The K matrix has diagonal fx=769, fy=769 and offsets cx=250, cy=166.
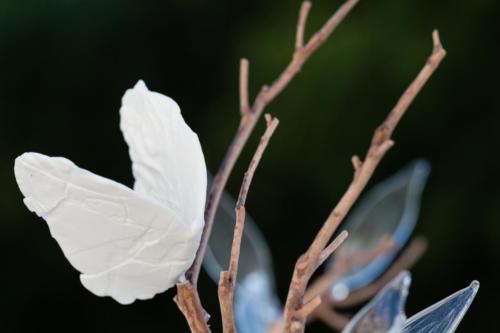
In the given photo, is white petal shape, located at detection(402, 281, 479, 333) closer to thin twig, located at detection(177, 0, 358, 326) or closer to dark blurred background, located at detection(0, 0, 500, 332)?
thin twig, located at detection(177, 0, 358, 326)

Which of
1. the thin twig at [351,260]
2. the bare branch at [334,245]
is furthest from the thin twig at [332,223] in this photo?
the thin twig at [351,260]

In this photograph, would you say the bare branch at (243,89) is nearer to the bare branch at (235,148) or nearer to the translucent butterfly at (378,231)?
the bare branch at (235,148)

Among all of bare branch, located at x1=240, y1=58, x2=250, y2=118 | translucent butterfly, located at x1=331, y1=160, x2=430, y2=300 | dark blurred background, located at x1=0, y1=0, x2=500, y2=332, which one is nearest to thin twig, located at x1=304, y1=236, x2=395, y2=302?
translucent butterfly, located at x1=331, y1=160, x2=430, y2=300

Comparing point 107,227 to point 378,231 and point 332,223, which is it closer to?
point 332,223

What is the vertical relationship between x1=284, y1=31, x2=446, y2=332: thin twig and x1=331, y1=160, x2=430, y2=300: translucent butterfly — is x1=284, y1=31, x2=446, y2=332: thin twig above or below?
above

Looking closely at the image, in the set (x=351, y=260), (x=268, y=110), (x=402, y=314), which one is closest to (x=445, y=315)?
(x=402, y=314)
